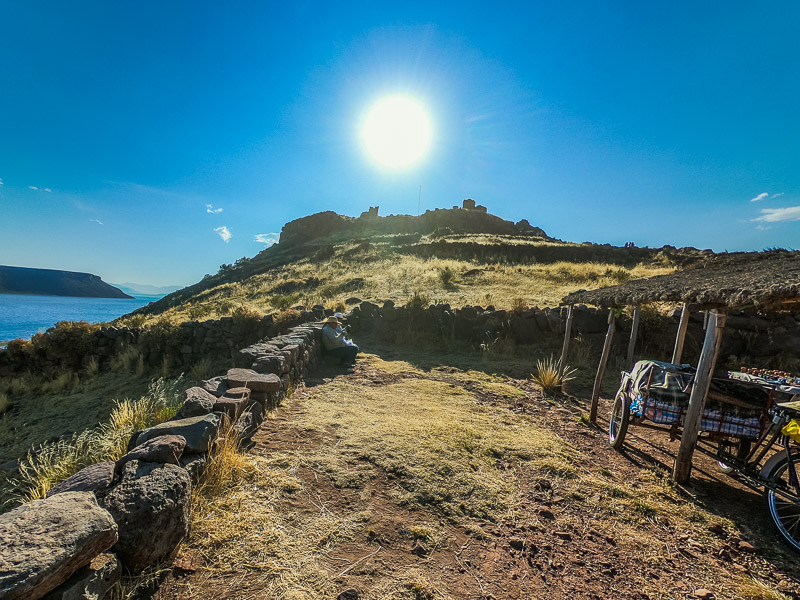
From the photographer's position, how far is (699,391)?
4141mm

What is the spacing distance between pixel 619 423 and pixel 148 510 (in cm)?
583

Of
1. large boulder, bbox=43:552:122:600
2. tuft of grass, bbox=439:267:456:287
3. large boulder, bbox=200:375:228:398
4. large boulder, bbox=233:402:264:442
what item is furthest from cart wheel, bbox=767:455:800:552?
tuft of grass, bbox=439:267:456:287

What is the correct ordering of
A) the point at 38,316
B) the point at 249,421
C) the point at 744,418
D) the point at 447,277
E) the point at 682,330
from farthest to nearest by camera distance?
the point at 38,316, the point at 447,277, the point at 682,330, the point at 249,421, the point at 744,418

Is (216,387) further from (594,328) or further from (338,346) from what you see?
(594,328)

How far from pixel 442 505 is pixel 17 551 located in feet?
9.92

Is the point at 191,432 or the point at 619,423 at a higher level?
the point at 191,432

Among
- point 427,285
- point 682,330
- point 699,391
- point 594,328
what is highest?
point 427,285

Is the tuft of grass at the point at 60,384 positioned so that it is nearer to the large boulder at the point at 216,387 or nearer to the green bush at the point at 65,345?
the green bush at the point at 65,345

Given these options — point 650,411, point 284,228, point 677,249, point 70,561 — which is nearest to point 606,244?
point 677,249

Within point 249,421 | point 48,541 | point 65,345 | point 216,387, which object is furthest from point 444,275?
point 48,541

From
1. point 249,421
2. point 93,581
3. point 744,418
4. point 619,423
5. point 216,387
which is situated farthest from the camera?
point 619,423

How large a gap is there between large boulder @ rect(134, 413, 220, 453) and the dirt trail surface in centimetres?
54

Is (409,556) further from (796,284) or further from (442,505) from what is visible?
(796,284)

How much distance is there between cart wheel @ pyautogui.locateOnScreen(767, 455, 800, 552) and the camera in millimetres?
3316
